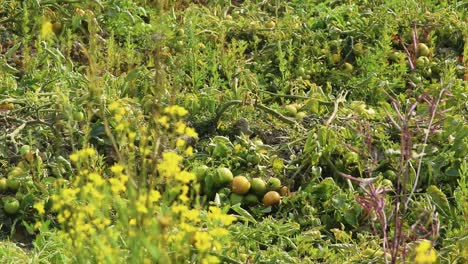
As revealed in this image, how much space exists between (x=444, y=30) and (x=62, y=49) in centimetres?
249


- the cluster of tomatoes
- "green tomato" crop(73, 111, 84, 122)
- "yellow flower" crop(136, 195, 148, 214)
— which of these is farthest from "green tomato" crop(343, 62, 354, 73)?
"yellow flower" crop(136, 195, 148, 214)

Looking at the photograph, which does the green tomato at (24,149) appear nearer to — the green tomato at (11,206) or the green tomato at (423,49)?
the green tomato at (11,206)

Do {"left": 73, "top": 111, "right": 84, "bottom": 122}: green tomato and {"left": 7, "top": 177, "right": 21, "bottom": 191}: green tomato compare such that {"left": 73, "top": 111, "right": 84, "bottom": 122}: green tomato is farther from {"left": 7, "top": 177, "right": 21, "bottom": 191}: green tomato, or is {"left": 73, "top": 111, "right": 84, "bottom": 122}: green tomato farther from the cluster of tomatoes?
the cluster of tomatoes

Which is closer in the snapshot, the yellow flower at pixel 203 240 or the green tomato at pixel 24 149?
the yellow flower at pixel 203 240

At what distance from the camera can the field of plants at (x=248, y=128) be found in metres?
2.87

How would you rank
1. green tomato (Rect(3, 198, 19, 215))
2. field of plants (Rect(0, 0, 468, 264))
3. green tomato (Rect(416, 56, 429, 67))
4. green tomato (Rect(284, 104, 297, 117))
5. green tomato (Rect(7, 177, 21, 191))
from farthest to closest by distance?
green tomato (Rect(416, 56, 429, 67))
green tomato (Rect(284, 104, 297, 117))
green tomato (Rect(7, 177, 21, 191))
green tomato (Rect(3, 198, 19, 215))
field of plants (Rect(0, 0, 468, 264))

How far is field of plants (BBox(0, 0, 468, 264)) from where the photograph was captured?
287cm

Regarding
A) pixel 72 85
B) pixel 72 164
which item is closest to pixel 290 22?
pixel 72 85

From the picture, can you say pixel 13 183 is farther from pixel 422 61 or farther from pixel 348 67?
pixel 422 61

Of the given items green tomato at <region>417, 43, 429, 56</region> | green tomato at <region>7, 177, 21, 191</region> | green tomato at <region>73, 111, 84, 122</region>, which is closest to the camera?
green tomato at <region>7, 177, 21, 191</region>

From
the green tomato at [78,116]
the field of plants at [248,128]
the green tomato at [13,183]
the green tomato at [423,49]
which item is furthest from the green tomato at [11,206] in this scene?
the green tomato at [423,49]

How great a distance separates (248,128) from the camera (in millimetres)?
4219

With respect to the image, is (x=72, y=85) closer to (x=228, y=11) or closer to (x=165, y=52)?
(x=165, y=52)

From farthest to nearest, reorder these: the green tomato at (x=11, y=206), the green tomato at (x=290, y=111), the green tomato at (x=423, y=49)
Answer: the green tomato at (x=423, y=49), the green tomato at (x=290, y=111), the green tomato at (x=11, y=206)
